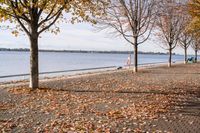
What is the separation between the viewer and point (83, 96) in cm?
1600

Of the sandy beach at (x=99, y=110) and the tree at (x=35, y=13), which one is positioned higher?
the tree at (x=35, y=13)

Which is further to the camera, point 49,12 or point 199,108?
point 49,12

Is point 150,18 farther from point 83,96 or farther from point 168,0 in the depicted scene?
point 83,96

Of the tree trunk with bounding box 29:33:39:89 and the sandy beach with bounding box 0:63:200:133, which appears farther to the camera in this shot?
the tree trunk with bounding box 29:33:39:89

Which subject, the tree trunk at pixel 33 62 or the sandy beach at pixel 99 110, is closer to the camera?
the sandy beach at pixel 99 110

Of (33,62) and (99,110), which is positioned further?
(33,62)

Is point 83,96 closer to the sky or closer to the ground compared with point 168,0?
closer to the ground

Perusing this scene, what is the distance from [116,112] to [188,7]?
1362cm

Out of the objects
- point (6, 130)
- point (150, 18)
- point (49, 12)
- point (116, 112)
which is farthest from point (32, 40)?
point (150, 18)

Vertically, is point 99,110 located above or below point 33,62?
below

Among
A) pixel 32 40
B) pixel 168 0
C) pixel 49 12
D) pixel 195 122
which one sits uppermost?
pixel 168 0

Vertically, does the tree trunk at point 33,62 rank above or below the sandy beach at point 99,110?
above

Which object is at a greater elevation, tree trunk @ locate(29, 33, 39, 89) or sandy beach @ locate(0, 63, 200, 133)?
tree trunk @ locate(29, 33, 39, 89)

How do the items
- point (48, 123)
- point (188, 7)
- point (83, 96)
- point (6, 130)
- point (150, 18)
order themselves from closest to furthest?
point (6, 130) → point (48, 123) → point (83, 96) → point (188, 7) → point (150, 18)
